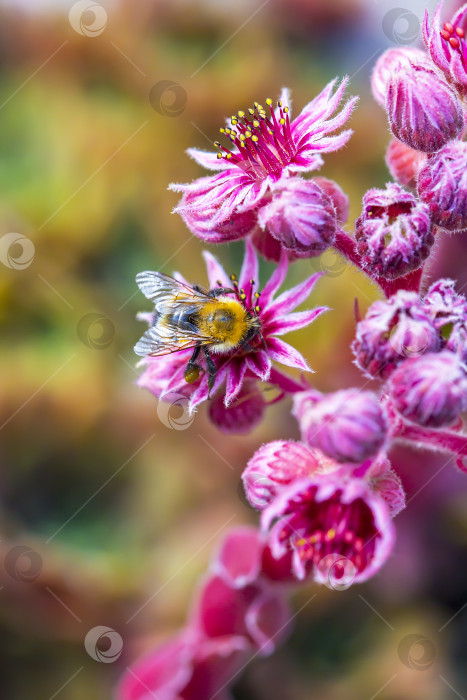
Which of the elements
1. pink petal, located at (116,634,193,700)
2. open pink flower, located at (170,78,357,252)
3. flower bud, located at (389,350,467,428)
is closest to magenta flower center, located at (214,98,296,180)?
open pink flower, located at (170,78,357,252)

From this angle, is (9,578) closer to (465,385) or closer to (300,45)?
(465,385)

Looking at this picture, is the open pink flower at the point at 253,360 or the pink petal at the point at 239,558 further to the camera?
the pink petal at the point at 239,558

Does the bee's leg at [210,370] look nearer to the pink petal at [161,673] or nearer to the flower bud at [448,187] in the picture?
the flower bud at [448,187]

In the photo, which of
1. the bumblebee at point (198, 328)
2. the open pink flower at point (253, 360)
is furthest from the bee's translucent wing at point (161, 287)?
the open pink flower at point (253, 360)

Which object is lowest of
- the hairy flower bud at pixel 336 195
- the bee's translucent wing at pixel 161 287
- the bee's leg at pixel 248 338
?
the bee's leg at pixel 248 338

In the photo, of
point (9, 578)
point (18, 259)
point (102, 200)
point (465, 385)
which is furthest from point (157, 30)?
point (465, 385)

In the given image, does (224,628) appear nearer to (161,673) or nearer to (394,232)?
(161,673)

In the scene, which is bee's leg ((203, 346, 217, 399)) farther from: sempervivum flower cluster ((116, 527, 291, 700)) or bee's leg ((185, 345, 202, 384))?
sempervivum flower cluster ((116, 527, 291, 700))
